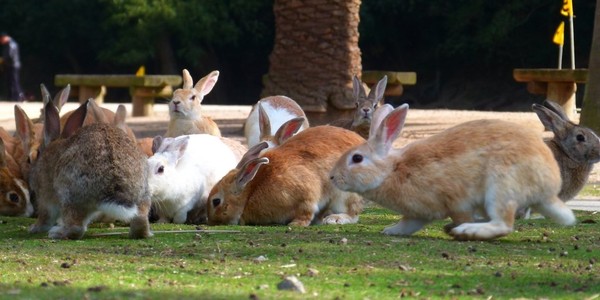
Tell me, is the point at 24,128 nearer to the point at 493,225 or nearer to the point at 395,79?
the point at 493,225

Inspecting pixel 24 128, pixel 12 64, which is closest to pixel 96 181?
pixel 24 128

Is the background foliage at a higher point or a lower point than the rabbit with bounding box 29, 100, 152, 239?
lower

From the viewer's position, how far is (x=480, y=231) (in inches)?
259

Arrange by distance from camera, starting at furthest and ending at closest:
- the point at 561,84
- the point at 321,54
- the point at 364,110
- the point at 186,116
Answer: the point at 561,84 < the point at 321,54 < the point at 364,110 < the point at 186,116

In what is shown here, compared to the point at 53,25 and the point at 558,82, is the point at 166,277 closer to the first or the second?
the point at 558,82

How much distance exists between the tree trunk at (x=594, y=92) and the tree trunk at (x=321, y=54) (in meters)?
4.18

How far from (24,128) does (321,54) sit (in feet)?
27.3

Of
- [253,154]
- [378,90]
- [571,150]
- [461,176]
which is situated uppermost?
[461,176]

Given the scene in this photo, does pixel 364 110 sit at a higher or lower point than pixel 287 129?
lower

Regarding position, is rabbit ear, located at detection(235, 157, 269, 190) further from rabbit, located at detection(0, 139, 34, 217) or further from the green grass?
rabbit, located at detection(0, 139, 34, 217)

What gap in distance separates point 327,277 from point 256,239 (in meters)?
1.47

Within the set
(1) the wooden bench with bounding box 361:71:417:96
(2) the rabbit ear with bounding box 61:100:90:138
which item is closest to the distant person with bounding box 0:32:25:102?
(1) the wooden bench with bounding box 361:71:417:96

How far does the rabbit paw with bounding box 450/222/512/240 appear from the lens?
257 inches

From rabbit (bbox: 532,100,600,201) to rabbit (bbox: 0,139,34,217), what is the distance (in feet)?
12.1
